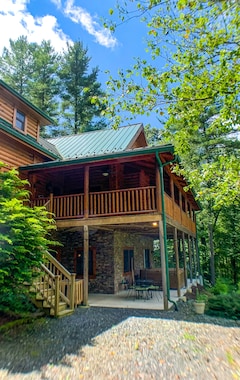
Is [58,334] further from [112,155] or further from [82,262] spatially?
[82,262]

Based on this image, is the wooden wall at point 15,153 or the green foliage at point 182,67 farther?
the wooden wall at point 15,153

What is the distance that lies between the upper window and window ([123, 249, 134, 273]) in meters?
7.71

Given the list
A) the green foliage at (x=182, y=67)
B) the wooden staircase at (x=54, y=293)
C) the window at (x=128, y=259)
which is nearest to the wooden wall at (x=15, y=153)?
the wooden staircase at (x=54, y=293)

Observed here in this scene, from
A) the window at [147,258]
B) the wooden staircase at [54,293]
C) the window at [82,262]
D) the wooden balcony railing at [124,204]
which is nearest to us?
the wooden staircase at [54,293]

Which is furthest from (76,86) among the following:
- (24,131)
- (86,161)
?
(86,161)

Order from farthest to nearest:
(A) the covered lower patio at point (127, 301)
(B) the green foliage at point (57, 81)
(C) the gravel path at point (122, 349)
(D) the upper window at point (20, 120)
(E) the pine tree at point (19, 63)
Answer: (B) the green foliage at point (57, 81) < (E) the pine tree at point (19, 63) < (D) the upper window at point (20, 120) < (A) the covered lower patio at point (127, 301) < (C) the gravel path at point (122, 349)

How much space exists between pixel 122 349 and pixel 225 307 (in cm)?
461

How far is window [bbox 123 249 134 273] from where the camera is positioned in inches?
544

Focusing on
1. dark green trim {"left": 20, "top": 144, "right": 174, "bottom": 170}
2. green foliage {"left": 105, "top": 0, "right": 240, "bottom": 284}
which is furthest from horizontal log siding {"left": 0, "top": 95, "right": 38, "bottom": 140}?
green foliage {"left": 105, "top": 0, "right": 240, "bottom": 284}

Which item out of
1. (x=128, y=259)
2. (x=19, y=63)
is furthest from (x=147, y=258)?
(x=19, y=63)

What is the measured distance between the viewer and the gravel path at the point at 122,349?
161 inches

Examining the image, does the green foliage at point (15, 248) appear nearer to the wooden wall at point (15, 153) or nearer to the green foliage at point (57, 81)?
the wooden wall at point (15, 153)

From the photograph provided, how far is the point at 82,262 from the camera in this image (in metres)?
12.9

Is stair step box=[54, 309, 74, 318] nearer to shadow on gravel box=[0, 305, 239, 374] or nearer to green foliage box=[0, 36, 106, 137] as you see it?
shadow on gravel box=[0, 305, 239, 374]
